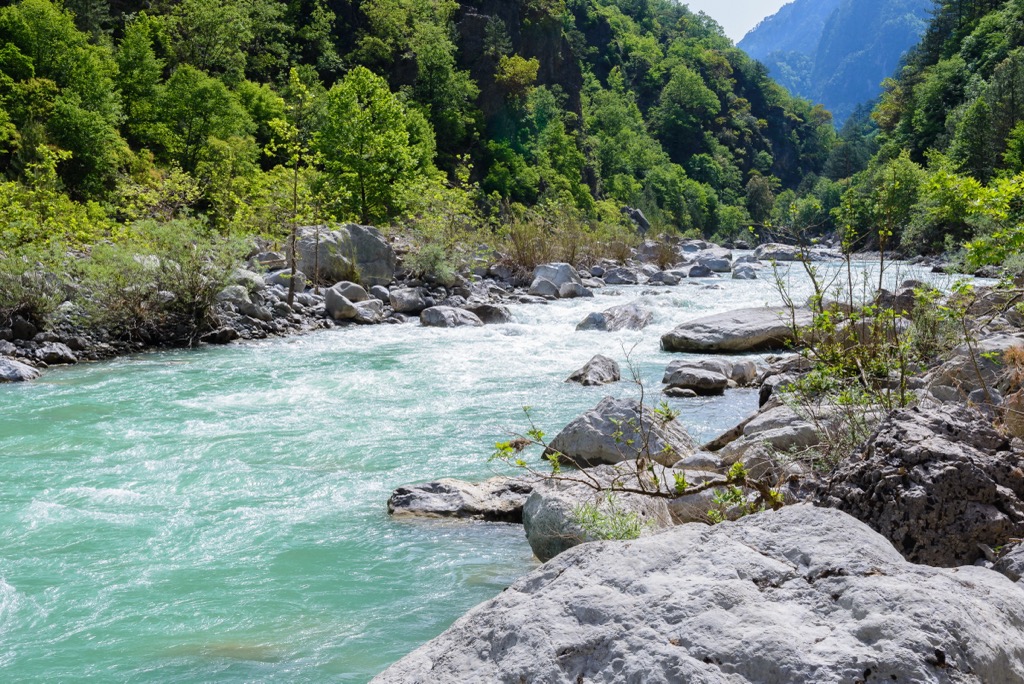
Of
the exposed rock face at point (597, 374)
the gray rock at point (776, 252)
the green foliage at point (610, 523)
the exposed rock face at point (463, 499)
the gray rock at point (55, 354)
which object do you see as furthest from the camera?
the gray rock at point (776, 252)

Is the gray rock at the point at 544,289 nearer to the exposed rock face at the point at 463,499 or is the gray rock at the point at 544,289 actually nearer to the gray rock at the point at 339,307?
the gray rock at the point at 339,307

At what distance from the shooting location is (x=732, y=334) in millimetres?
13961

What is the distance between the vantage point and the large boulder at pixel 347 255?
2044 cm

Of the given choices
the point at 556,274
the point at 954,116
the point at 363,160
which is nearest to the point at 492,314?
the point at 556,274

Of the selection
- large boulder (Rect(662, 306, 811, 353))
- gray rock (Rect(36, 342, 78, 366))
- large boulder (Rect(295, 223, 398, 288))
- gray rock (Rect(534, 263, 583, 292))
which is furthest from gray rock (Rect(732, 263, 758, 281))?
gray rock (Rect(36, 342, 78, 366))

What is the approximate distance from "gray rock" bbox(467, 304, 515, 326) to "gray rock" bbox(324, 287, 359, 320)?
2.68 metres

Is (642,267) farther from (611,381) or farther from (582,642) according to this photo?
(582,642)

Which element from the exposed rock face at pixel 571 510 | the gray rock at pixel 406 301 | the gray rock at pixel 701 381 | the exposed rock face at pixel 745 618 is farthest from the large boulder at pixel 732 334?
the exposed rock face at pixel 745 618

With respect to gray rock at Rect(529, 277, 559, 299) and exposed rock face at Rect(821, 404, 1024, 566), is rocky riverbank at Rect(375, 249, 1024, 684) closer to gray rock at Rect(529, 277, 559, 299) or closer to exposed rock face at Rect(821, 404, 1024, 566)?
exposed rock face at Rect(821, 404, 1024, 566)

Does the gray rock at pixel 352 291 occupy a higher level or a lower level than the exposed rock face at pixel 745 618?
lower

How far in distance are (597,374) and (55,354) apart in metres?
8.49

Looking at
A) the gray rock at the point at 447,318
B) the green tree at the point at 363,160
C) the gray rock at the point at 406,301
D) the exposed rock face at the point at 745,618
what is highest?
the green tree at the point at 363,160

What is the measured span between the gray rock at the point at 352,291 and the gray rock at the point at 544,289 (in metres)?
5.18

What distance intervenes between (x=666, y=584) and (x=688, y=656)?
1.02ft
